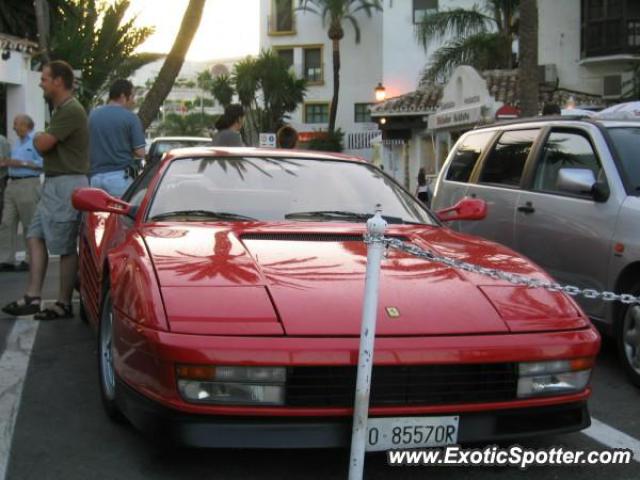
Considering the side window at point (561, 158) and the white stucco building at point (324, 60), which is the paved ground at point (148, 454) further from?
the white stucco building at point (324, 60)

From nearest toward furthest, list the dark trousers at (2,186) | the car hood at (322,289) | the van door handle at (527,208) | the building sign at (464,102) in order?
the car hood at (322,289) → the van door handle at (527,208) → the dark trousers at (2,186) → the building sign at (464,102)

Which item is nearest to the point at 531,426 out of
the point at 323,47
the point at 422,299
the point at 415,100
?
the point at 422,299

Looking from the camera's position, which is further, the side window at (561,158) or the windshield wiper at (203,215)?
the side window at (561,158)

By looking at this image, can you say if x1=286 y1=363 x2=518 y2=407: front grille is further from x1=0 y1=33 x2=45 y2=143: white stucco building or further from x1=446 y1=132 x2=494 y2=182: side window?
x1=0 y1=33 x2=45 y2=143: white stucco building

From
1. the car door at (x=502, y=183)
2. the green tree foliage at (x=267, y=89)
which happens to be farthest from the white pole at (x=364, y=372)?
the green tree foliage at (x=267, y=89)

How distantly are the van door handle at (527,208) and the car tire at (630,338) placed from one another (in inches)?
50.5

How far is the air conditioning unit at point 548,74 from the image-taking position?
2488cm

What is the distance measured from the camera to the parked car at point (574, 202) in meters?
5.05

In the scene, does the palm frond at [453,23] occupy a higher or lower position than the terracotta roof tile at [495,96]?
higher

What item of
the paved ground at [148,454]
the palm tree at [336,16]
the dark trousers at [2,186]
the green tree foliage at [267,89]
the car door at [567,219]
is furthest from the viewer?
the palm tree at [336,16]

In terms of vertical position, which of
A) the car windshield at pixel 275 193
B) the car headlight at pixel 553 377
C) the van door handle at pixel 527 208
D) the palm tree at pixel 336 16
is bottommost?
the car headlight at pixel 553 377

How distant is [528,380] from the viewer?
3.17 metres

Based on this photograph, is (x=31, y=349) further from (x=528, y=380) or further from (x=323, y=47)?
(x=323, y=47)

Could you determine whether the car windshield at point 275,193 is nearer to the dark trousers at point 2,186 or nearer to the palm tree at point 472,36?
the dark trousers at point 2,186
